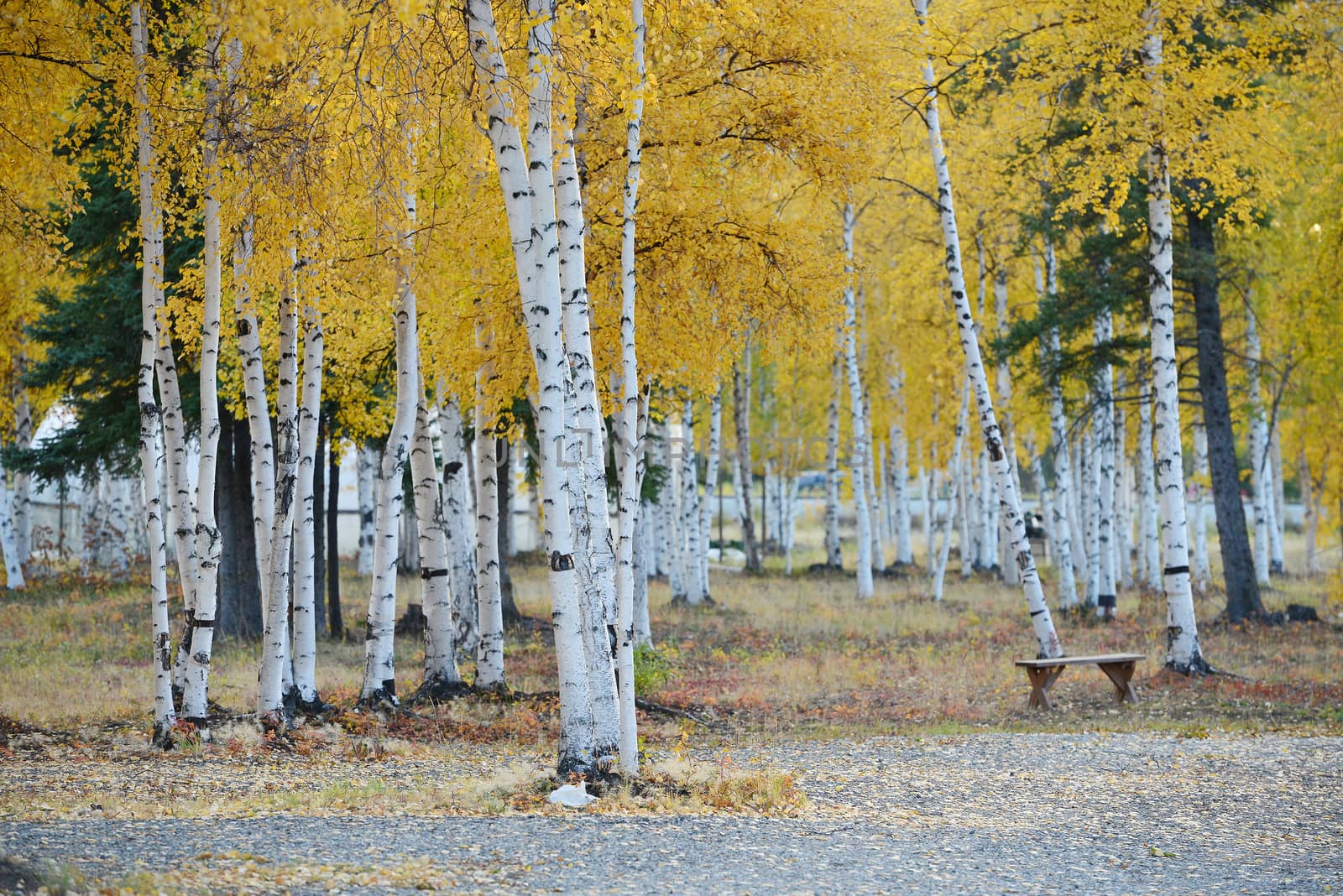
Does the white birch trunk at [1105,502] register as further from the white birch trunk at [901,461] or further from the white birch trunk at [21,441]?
the white birch trunk at [21,441]

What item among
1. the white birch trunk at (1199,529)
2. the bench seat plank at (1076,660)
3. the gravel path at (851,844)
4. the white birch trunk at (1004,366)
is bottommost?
the gravel path at (851,844)

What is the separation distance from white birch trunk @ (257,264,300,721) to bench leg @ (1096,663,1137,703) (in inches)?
319

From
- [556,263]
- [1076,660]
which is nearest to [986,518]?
[1076,660]

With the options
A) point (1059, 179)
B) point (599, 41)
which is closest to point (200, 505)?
point (599, 41)

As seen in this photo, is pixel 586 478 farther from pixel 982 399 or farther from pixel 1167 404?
pixel 1167 404

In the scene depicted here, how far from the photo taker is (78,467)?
19312mm

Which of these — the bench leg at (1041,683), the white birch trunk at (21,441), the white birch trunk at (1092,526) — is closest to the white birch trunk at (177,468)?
the bench leg at (1041,683)

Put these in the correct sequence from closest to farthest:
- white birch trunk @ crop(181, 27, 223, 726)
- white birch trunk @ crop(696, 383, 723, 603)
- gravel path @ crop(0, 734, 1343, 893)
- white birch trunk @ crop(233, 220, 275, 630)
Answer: gravel path @ crop(0, 734, 1343, 893) < white birch trunk @ crop(181, 27, 223, 726) < white birch trunk @ crop(233, 220, 275, 630) < white birch trunk @ crop(696, 383, 723, 603)

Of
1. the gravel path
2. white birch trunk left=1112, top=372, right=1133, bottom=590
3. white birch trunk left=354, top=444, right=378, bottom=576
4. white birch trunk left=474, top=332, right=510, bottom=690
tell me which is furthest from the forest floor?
white birch trunk left=354, top=444, right=378, bottom=576

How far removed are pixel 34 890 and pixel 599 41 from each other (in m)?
5.93

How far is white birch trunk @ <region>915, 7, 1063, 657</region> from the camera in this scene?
43.3 feet

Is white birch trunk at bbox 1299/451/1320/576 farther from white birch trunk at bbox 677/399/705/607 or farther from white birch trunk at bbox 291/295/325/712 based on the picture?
white birch trunk at bbox 291/295/325/712

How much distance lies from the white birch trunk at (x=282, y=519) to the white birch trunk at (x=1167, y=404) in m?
9.01

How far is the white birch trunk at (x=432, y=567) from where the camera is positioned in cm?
1190
